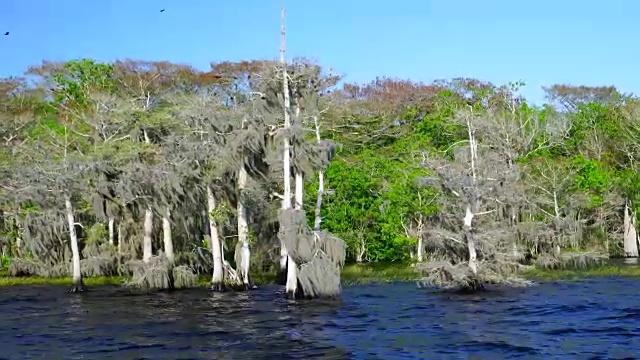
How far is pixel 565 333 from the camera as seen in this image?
2422cm

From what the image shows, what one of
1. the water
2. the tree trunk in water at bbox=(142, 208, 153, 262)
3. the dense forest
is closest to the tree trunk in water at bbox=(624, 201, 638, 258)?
the dense forest

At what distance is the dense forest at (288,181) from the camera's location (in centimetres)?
3519

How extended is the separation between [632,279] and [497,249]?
960 cm

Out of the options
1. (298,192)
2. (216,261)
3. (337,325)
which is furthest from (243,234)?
(337,325)

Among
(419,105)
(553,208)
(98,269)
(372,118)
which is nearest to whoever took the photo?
(98,269)

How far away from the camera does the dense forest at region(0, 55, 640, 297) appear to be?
115ft

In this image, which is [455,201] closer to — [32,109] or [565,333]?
[565,333]

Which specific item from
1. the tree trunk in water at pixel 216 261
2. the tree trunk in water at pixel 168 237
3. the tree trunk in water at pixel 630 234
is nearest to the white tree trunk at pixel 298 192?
the tree trunk in water at pixel 216 261

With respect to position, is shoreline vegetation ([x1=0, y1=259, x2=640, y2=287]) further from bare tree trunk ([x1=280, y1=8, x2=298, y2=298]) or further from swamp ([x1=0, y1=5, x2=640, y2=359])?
bare tree trunk ([x1=280, y1=8, x2=298, y2=298])

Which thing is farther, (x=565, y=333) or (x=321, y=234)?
(x=321, y=234)

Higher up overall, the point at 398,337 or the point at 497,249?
the point at 497,249

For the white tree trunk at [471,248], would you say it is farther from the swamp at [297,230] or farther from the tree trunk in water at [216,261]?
A: the tree trunk in water at [216,261]

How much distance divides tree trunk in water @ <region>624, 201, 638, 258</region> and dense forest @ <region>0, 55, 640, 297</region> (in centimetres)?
12

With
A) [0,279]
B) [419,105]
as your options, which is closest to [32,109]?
[0,279]
